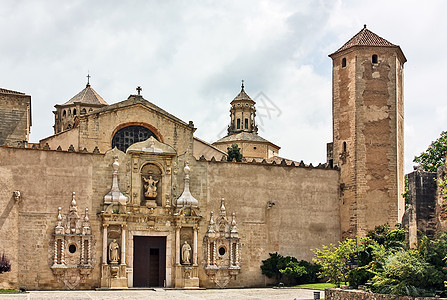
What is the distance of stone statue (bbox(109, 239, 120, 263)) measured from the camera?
30594mm

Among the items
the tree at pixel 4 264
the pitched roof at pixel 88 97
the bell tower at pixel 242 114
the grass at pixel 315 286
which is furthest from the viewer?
the bell tower at pixel 242 114

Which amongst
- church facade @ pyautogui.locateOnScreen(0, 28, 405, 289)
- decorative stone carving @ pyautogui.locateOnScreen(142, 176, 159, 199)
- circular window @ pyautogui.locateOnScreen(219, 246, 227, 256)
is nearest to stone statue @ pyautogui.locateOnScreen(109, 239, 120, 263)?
church facade @ pyautogui.locateOnScreen(0, 28, 405, 289)

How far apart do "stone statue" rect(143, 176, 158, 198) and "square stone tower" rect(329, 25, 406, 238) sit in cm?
992

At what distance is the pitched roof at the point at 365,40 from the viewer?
3614 cm

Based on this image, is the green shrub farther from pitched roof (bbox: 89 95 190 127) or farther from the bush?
the bush

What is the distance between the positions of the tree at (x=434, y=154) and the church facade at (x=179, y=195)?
8080mm

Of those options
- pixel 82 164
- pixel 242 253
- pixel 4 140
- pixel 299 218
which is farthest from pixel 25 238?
pixel 299 218

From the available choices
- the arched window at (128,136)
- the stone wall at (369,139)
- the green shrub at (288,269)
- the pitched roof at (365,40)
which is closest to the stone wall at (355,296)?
the green shrub at (288,269)

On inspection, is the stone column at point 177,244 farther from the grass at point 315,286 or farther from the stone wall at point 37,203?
the grass at point 315,286

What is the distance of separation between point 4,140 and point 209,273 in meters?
12.4

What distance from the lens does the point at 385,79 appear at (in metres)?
35.8

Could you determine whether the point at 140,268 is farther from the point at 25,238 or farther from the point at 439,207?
the point at 439,207

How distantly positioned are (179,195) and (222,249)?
3.29m

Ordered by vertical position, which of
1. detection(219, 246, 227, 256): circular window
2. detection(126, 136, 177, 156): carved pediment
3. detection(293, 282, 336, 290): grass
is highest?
detection(126, 136, 177, 156): carved pediment
